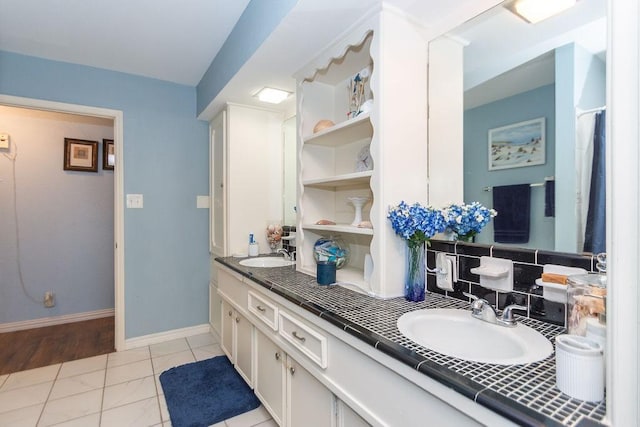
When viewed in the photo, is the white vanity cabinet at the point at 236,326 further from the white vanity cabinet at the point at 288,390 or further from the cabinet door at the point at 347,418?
the cabinet door at the point at 347,418

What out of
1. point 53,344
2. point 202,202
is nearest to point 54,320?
point 53,344

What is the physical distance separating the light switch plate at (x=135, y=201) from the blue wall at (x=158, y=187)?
0.03 metres

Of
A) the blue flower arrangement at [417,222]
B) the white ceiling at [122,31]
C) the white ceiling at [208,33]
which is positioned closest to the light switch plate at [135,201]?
the white ceiling at [208,33]

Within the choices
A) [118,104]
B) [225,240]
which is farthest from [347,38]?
[118,104]

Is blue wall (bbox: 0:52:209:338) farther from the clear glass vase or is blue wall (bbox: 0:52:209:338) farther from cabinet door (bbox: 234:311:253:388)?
the clear glass vase

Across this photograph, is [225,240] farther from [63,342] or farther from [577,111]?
[577,111]

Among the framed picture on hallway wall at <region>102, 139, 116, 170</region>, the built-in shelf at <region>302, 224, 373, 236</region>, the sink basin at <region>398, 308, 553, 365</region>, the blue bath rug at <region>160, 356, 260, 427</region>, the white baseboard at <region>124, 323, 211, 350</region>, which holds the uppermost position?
the framed picture on hallway wall at <region>102, 139, 116, 170</region>

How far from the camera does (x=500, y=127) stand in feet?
4.18

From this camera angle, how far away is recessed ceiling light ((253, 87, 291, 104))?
236 centimetres

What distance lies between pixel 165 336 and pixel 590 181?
124 inches

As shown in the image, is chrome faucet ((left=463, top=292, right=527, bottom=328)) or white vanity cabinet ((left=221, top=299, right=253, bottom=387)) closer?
chrome faucet ((left=463, top=292, right=527, bottom=328))

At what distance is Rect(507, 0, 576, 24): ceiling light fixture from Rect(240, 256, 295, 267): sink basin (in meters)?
1.89

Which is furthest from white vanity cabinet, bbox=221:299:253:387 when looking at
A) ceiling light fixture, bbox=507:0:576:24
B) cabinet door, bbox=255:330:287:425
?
ceiling light fixture, bbox=507:0:576:24

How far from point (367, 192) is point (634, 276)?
4.70 ft
